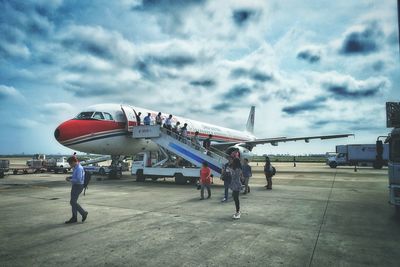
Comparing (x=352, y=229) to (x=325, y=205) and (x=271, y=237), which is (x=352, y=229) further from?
(x=325, y=205)

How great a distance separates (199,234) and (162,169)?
38.7ft

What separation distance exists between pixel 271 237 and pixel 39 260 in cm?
450

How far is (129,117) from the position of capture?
773 inches

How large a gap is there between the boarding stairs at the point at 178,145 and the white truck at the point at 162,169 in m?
0.74

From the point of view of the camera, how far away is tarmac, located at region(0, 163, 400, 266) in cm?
489

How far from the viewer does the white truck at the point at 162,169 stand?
17198 millimetres

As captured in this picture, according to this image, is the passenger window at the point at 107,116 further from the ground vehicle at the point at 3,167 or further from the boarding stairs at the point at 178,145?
the ground vehicle at the point at 3,167

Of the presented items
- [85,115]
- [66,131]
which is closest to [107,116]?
[85,115]

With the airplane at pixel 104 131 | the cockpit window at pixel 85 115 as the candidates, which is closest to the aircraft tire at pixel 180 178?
the airplane at pixel 104 131

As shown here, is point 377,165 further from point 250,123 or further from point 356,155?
point 250,123

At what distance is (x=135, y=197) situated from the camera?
39.5ft

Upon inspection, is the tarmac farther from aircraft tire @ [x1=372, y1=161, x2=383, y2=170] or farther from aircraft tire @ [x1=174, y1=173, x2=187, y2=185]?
aircraft tire @ [x1=174, y1=173, x2=187, y2=185]

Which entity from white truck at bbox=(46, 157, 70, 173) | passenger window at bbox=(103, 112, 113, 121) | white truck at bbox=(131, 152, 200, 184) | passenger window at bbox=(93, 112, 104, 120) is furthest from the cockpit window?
white truck at bbox=(46, 157, 70, 173)

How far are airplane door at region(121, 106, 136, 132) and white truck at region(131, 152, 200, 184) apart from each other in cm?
212
